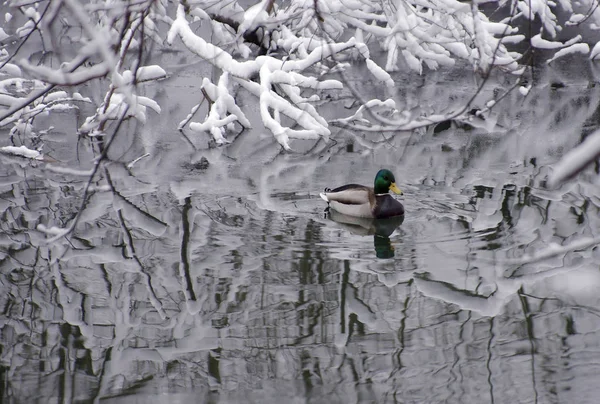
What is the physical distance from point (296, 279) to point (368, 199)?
7.01 feet

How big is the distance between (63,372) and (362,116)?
7.02 m

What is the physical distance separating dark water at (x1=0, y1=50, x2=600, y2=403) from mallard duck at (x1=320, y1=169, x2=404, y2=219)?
0.53 ft

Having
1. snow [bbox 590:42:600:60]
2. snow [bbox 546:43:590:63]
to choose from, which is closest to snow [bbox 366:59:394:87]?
snow [bbox 546:43:590:63]

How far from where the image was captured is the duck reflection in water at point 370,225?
7.88 metres

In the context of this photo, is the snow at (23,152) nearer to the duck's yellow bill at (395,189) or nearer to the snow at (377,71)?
the duck's yellow bill at (395,189)

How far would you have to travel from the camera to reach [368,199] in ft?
27.6

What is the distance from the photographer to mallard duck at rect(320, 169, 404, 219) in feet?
27.2

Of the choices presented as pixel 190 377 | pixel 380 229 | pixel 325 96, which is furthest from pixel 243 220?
pixel 325 96

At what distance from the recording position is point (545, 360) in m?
5.20

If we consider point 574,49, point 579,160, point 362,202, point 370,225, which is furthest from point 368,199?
point 574,49

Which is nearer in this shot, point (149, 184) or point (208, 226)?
point (208, 226)

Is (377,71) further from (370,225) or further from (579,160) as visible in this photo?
(579,160)

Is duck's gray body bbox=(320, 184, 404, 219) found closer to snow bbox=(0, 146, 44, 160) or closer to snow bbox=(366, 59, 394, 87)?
snow bbox=(0, 146, 44, 160)

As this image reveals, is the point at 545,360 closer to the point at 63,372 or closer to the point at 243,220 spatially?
the point at 63,372
